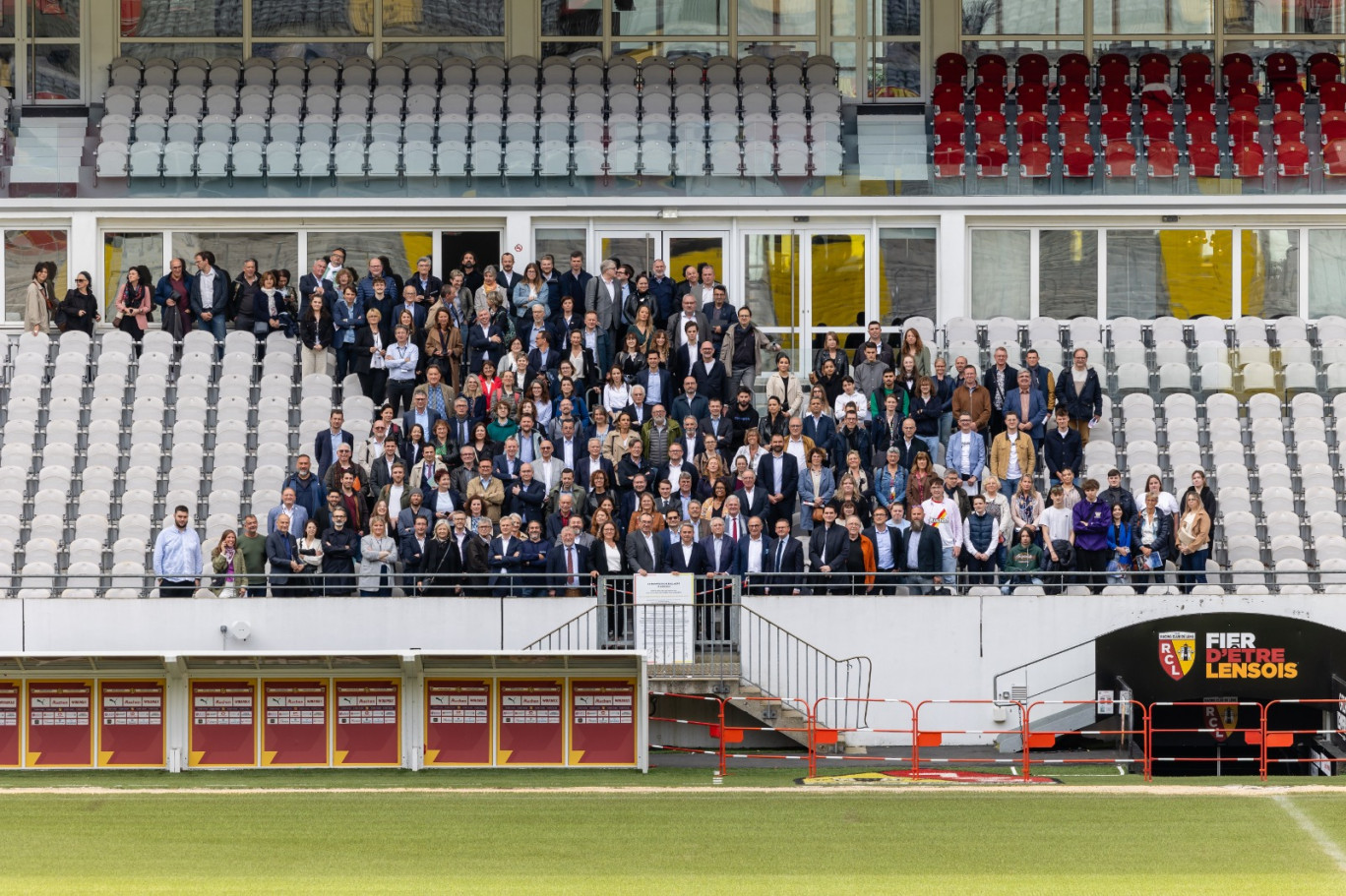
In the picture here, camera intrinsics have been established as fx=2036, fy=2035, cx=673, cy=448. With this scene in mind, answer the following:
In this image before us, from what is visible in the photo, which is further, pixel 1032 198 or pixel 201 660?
pixel 1032 198

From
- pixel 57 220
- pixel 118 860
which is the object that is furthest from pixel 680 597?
pixel 57 220

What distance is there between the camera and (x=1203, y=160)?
29.4m

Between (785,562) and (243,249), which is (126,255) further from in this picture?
(785,562)

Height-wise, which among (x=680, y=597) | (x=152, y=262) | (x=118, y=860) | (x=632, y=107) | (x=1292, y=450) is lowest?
(x=118, y=860)

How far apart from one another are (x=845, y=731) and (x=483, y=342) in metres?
6.89

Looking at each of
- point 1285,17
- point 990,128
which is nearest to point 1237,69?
point 1285,17

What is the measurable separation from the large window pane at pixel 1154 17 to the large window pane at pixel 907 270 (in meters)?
5.37

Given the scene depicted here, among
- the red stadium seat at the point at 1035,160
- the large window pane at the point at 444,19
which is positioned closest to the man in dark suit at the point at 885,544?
the red stadium seat at the point at 1035,160

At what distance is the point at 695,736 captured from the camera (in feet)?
74.3

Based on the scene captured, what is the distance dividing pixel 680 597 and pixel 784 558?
1359mm

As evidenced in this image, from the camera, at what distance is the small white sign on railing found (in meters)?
21.5

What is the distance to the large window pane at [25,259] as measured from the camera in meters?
29.4

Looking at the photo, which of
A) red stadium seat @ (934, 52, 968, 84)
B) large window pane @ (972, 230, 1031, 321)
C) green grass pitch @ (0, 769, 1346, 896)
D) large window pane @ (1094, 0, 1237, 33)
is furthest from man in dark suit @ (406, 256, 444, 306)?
large window pane @ (1094, 0, 1237, 33)

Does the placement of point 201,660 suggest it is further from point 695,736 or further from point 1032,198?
point 1032,198
